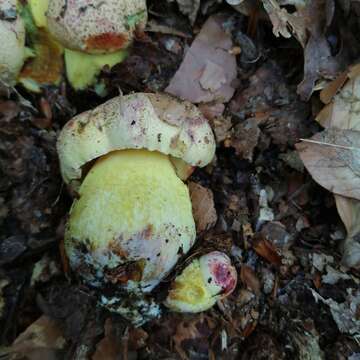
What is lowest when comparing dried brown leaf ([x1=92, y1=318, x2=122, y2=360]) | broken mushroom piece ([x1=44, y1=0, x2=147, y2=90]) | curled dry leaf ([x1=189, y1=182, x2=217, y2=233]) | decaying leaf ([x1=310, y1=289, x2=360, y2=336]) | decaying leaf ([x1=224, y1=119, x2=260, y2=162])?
dried brown leaf ([x1=92, y1=318, x2=122, y2=360])

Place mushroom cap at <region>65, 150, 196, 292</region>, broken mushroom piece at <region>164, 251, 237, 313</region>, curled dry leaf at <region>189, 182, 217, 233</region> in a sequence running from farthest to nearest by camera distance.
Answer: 1. curled dry leaf at <region>189, 182, 217, 233</region>
2. broken mushroom piece at <region>164, 251, 237, 313</region>
3. mushroom cap at <region>65, 150, 196, 292</region>

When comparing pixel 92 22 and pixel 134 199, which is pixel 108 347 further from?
pixel 92 22

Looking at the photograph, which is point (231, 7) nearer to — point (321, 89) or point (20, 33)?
point (321, 89)

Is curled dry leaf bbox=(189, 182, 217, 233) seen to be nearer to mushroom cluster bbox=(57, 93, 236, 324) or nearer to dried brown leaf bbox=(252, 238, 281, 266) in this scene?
mushroom cluster bbox=(57, 93, 236, 324)

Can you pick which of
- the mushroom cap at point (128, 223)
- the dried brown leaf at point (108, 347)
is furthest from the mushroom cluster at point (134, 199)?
the dried brown leaf at point (108, 347)

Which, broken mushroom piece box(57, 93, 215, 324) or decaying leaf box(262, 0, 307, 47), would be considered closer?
broken mushroom piece box(57, 93, 215, 324)

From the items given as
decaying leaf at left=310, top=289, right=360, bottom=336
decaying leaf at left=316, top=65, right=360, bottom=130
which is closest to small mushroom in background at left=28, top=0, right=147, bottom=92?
decaying leaf at left=316, top=65, right=360, bottom=130

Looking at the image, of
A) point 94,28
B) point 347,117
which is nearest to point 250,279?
point 347,117

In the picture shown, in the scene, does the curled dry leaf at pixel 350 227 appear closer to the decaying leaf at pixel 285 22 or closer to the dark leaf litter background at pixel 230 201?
the dark leaf litter background at pixel 230 201
